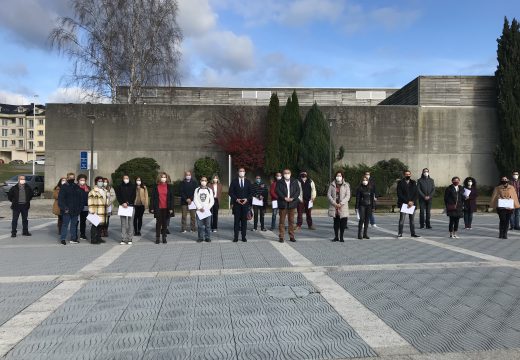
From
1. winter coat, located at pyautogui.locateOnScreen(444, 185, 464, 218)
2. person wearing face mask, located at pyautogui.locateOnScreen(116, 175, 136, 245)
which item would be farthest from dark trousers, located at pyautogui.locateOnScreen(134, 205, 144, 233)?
winter coat, located at pyautogui.locateOnScreen(444, 185, 464, 218)

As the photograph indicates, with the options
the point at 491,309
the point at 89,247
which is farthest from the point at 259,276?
the point at 89,247

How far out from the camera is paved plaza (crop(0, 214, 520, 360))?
165 inches

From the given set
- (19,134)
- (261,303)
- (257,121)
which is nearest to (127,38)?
(257,121)

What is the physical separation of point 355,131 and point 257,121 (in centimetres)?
655

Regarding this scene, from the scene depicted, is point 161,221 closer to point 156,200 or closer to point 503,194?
point 156,200

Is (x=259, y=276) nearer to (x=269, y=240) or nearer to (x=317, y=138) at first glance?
(x=269, y=240)

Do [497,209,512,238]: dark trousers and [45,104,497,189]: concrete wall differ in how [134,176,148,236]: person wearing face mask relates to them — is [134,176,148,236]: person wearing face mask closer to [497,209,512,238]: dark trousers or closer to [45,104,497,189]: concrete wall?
[497,209,512,238]: dark trousers

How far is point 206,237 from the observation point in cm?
1139

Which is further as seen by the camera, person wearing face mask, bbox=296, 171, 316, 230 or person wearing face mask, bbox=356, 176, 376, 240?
person wearing face mask, bbox=296, 171, 316, 230

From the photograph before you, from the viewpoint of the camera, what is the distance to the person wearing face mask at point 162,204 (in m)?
11.2

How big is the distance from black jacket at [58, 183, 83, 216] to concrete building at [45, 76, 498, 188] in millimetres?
17457

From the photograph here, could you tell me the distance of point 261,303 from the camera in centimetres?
562

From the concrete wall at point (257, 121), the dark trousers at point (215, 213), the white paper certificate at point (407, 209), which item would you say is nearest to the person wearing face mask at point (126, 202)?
the dark trousers at point (215, 213)

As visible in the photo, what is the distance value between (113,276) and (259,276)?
2.41 m
